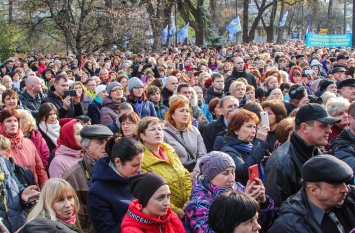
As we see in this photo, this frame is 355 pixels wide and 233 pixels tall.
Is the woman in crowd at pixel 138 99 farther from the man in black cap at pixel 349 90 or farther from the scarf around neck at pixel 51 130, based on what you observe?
the man in black cap at pixel 349 90

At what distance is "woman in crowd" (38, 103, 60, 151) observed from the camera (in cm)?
695

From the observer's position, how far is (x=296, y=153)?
13.0ft

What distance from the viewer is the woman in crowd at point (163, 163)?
4.70 metres

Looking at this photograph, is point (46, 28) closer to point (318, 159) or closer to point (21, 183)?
point (21, 183)

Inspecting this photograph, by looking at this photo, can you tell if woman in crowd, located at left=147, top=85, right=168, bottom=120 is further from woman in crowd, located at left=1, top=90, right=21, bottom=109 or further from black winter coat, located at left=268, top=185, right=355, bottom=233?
black winter coat, located at left=268, top=185, right=355, bottom=233

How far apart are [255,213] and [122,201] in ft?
4.25

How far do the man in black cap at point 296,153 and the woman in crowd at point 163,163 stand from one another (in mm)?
→ 967

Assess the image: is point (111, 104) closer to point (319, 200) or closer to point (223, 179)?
point (223, 179)

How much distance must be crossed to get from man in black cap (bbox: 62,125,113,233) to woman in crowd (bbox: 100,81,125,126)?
327 centimetres

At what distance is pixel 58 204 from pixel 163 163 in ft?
3.88

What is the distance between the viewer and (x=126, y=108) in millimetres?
6977

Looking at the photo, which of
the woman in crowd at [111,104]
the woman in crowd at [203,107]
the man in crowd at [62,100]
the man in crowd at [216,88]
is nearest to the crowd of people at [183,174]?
the man in crowd at [62,100]

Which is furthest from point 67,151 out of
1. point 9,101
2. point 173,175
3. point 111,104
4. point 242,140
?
point 111,104

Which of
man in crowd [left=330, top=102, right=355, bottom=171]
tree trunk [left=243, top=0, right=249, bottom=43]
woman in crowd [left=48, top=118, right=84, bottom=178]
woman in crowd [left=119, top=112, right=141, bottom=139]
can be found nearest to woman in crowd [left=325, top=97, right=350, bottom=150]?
man in crowd [left=330, top=102, right=355, bottom=171]
